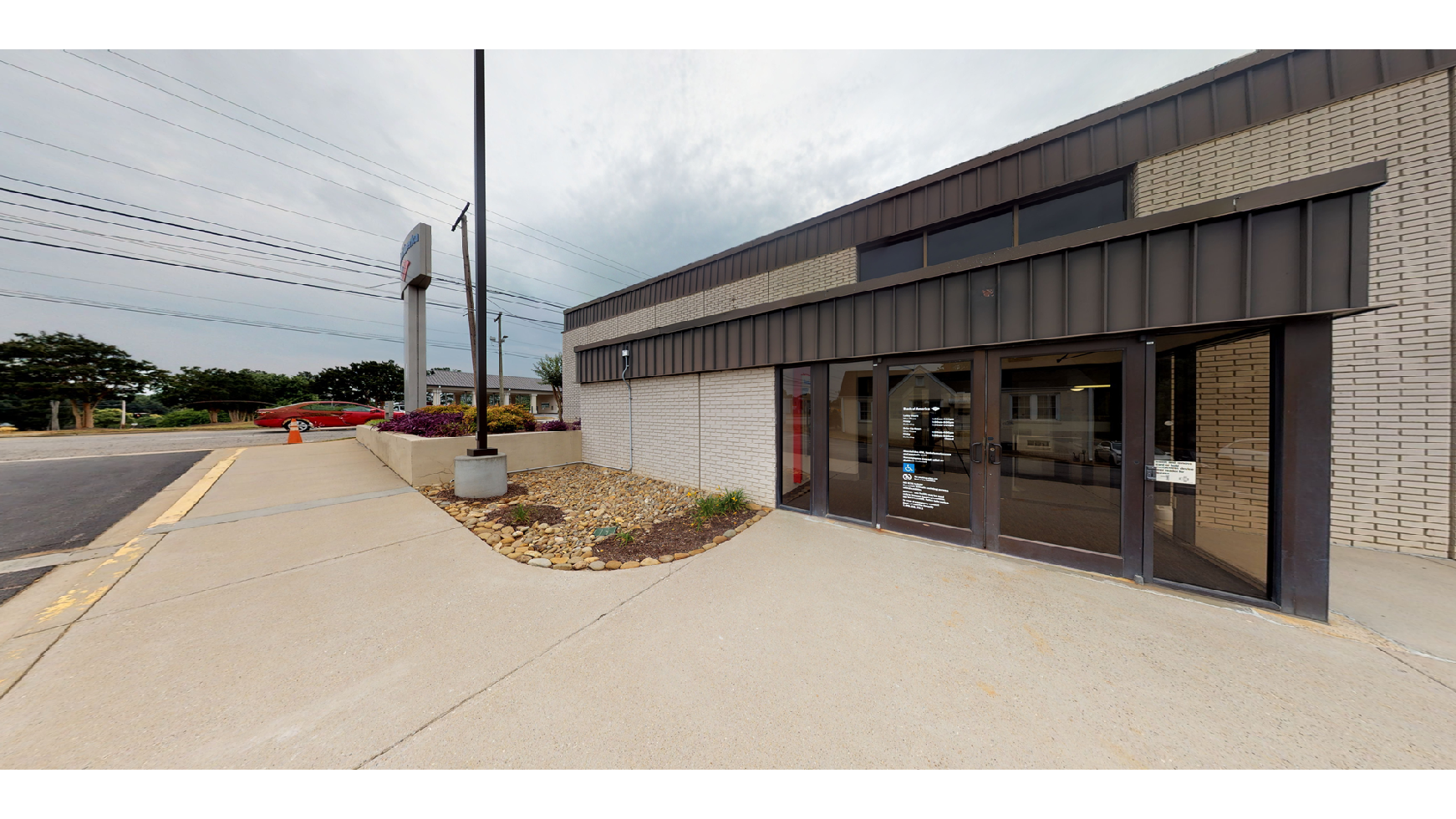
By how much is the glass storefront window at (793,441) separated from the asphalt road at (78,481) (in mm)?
8861

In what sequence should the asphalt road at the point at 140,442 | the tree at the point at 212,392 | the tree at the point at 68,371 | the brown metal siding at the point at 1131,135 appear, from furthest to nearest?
the tree at the point at 212,392
the tree at the point at 68,371
the asphalt road at the point at 140,442
the brown metal siding at the point at 1131,135

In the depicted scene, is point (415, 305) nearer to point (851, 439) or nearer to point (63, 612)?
point (63, 612)

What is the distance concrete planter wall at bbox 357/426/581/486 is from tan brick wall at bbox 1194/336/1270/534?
10.3m

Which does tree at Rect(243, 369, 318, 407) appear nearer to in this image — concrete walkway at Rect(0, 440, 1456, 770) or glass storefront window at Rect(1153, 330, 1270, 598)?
concrete walkway at Rect(0, 440, 1456, 770)

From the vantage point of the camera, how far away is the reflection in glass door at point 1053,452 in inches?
164

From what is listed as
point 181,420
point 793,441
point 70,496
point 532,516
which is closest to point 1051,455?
point 793,441

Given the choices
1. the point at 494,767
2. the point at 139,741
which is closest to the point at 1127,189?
the point at 494,767

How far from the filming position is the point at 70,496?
680 cm

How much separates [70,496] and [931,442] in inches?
572

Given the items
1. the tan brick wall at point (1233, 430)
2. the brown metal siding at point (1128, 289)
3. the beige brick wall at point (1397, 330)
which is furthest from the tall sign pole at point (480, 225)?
the beige brick wall at point (1397, 330)

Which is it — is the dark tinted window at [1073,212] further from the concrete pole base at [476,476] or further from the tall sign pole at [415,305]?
the tall sign pole at [415,305]

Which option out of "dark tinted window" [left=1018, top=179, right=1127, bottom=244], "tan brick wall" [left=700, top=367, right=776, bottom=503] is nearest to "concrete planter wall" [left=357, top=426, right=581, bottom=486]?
"tan brick wall" [left=700, top=367, right=776, bottom=503]

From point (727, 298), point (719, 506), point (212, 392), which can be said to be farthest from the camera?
point (212, 392)
